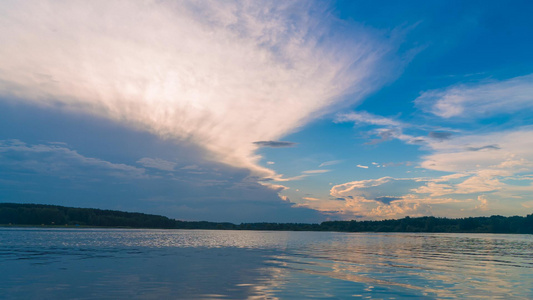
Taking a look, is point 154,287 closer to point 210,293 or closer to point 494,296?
point 210,293

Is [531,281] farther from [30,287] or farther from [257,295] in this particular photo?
[30,287]

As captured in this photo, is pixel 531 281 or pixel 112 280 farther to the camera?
pixel 531 281

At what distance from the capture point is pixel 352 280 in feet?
93.6

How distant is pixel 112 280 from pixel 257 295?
12.2 m

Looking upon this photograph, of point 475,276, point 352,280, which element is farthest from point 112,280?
point 475,276

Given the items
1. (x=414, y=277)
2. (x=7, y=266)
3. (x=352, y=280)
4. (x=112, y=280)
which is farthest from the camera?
(x=7, y=266)

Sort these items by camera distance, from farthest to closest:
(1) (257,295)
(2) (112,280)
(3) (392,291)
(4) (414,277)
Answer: (4) (414,277) < (2) (112,280) < (3) (392,291) < (1) (257,295)

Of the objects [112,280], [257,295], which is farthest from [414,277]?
[112,280]

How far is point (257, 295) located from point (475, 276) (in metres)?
22.0

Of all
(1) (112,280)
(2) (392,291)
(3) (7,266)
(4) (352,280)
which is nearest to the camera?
(2) (392,291)

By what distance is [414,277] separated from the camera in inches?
1205

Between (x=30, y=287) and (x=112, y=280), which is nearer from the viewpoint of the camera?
(x=30, y=287)

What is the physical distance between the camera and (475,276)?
31.7 meters

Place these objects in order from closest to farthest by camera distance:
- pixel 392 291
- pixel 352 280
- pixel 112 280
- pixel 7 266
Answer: pixel 392 291, pixel 112 280, pixel 352 280, pixel 7 266
